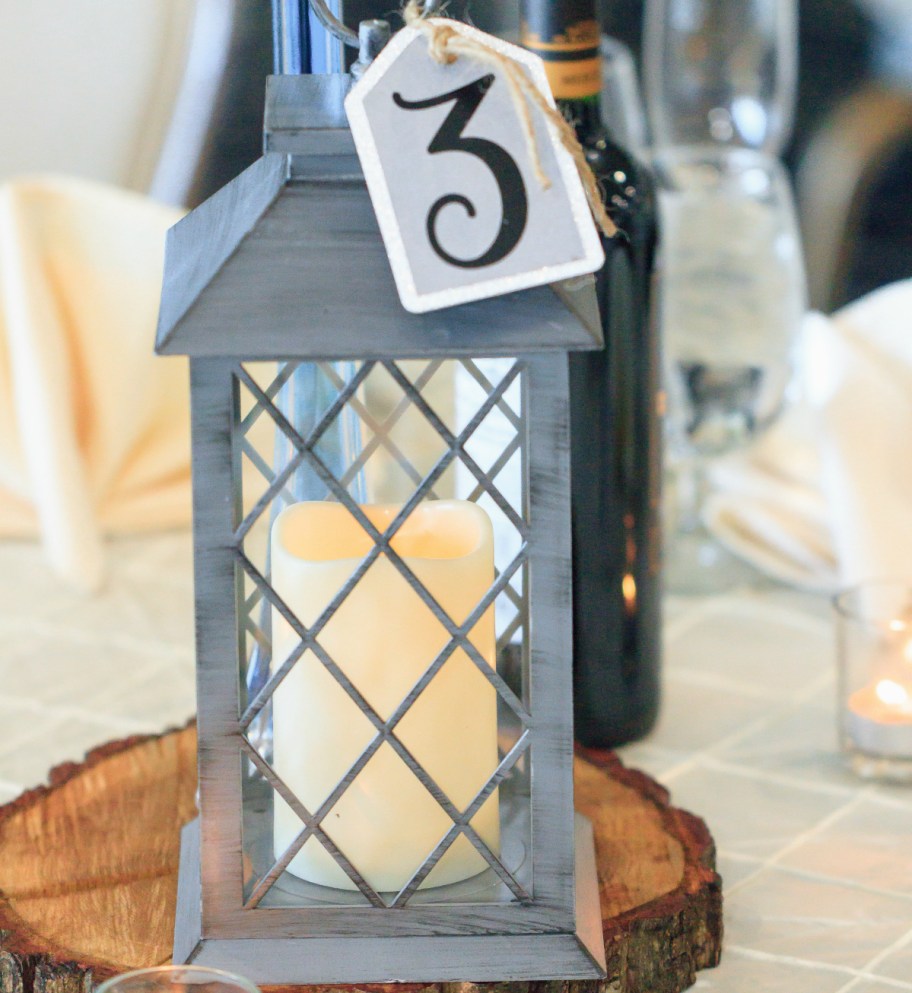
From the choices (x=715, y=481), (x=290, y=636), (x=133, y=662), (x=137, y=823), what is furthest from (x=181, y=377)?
(x=290, y=636)

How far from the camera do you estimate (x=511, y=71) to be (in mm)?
394

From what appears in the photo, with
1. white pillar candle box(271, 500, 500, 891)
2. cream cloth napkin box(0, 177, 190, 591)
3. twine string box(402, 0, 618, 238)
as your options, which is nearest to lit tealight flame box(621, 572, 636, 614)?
white pillar candle box(271, 500, 500, 891)

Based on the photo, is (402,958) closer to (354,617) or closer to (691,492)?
(354,617)

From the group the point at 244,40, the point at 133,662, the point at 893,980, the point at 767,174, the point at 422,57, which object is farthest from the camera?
the point at 244,40

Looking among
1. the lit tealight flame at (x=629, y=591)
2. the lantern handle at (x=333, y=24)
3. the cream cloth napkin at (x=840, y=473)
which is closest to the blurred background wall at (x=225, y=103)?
the cream cloth napkin at (x=840, y=473)

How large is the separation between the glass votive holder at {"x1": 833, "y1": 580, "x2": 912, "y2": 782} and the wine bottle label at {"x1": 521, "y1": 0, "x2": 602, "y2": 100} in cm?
30

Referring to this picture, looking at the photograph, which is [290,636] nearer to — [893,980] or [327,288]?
[327,288]

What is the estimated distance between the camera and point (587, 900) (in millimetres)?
500

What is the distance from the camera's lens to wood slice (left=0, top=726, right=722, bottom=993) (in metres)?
0.48

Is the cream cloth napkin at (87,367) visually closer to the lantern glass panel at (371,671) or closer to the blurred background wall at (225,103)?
the blurred background wall at (225,103)

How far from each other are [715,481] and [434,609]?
Result: 2.18 ft

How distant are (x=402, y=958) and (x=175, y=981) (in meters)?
0.09

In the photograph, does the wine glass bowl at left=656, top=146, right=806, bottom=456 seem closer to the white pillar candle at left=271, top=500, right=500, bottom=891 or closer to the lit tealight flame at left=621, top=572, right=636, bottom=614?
the lit tealight flame at left=621, top=572, right=636, bottom=614

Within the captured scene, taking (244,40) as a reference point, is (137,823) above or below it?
below
